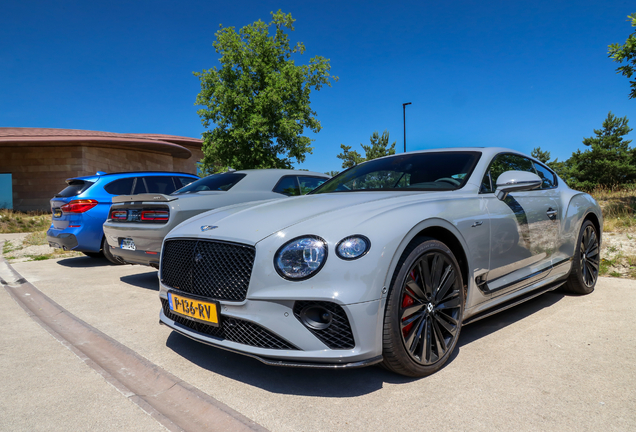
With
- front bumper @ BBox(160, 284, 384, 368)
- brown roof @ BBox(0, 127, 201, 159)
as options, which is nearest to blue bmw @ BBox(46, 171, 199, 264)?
front bumper @ BBox(160, 284, 384, 368)

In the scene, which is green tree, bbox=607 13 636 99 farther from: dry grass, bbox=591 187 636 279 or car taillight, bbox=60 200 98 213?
car taillight, bbox=60 200 98 213

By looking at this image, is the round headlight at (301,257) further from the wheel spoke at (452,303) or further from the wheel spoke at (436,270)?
the wheel spoke at (452,303)

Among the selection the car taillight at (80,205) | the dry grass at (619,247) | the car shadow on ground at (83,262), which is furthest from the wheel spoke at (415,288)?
the car shadow on ground at (83,262)

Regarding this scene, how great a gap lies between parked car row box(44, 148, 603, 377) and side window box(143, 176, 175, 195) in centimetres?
462

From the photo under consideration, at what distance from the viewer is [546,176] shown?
412cm

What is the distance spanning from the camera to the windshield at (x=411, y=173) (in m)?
3.23

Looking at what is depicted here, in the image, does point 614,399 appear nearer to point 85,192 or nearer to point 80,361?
point 80,361

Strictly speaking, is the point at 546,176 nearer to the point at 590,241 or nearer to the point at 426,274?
the point at 590,241

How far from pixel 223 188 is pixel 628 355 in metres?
4.37

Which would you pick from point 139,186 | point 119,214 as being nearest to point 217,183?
point 119,214

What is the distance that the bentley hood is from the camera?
7.71ft

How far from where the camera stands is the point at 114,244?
496cm

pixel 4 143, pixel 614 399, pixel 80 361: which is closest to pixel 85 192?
pixel 80 361

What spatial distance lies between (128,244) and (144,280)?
1004 millimetres
